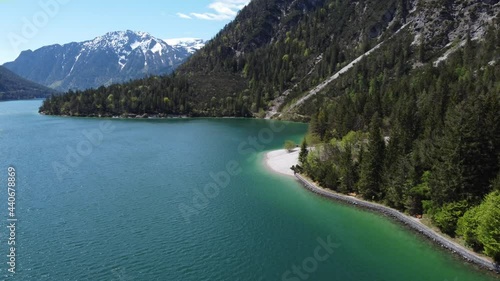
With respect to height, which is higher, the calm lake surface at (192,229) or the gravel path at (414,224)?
the gravel path at (414,224)

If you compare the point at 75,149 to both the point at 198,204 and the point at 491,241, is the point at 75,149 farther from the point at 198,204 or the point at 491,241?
the point at 491,241

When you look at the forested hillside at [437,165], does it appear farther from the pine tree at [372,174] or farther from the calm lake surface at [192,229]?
the calm lake surface at [192,229]

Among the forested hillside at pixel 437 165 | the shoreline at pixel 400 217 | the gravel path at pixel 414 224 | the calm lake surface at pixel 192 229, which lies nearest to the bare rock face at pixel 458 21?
the forested hillside at pixel 437 165

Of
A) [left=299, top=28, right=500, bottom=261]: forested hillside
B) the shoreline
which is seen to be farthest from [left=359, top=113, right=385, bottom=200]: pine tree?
the shoreline

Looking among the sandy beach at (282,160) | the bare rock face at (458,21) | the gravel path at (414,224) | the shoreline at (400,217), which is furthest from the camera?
the bare rock face at (458,21)

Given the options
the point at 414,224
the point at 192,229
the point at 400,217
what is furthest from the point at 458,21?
the point at 192,229

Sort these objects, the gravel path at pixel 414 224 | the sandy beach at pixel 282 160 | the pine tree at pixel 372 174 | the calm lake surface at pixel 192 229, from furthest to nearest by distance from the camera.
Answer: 1. the sandy beach at pixel 282 160
2. the pine tree at pixel 372 174
3. the gravel path at pixel 414 224
4. the calm lake surface at pixel 192 229

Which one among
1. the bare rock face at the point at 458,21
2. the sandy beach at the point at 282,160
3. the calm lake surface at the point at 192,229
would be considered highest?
the bare rock face at the point at 458,21

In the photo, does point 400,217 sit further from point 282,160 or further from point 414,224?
point 282,160
